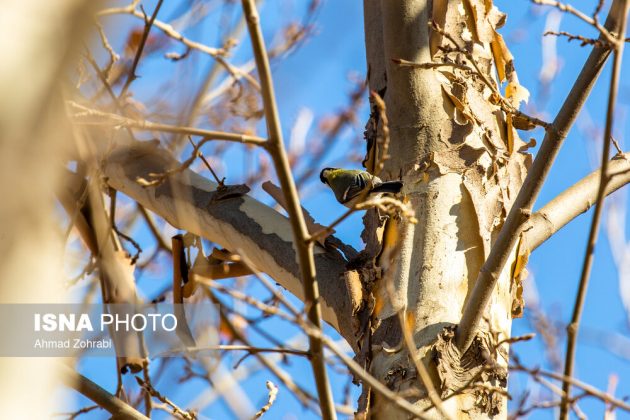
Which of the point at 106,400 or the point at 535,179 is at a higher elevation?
the point at 535,179

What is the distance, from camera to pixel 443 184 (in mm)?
1947

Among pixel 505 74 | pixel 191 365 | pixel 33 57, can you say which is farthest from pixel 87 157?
pixel 505 74

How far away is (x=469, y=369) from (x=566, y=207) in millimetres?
658

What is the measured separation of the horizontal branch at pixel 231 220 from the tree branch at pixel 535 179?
423 mm

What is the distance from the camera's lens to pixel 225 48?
2443 mm

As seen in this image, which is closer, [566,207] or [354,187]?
[566,207]

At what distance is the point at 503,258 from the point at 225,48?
129 cm

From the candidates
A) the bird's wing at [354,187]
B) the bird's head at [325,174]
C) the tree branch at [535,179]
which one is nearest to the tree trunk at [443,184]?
the tree branch at [535,179]

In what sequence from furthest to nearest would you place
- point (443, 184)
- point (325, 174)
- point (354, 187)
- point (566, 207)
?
1. point (325, 174)
2. point (354, 187)
3. point (566, 207)
4. point (443, 184)

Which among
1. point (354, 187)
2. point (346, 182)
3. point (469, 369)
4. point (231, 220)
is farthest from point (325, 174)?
point (469, 369)

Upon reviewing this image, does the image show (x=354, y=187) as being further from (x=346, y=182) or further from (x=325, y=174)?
(x=325, y=174)

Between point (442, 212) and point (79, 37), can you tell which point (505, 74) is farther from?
point (79, 37)

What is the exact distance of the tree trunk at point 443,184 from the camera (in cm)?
168

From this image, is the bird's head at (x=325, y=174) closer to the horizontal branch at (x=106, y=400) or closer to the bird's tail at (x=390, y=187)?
the bird's tail at (x=390, y=187)
